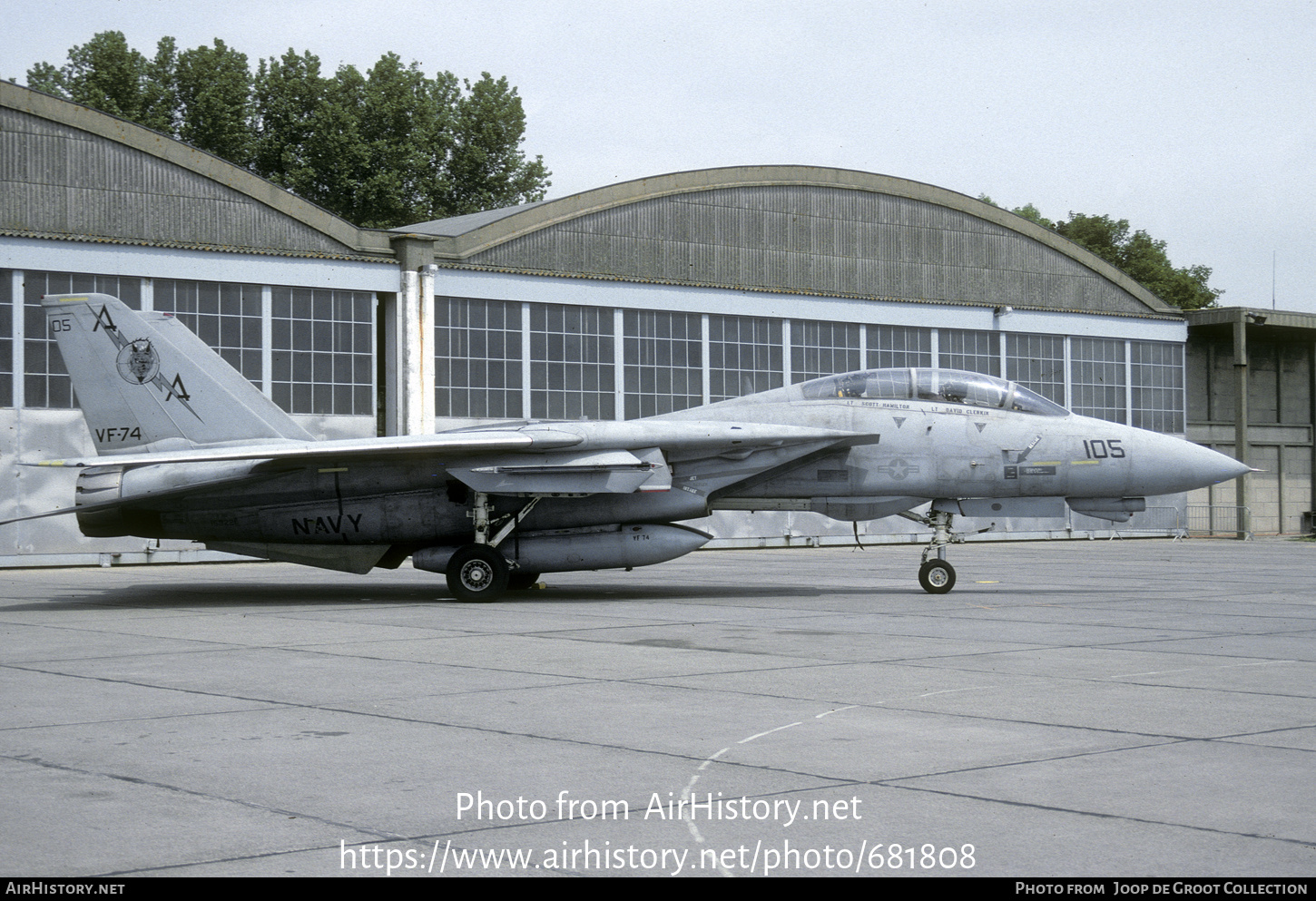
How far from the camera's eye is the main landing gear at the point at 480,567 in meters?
15.9

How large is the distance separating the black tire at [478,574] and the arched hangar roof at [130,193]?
1354cm

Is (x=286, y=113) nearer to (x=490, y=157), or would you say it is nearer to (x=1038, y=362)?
(x=490, y=157)

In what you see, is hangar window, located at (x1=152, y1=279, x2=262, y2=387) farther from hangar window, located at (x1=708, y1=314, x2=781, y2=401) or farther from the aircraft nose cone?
the aircraft nose cone

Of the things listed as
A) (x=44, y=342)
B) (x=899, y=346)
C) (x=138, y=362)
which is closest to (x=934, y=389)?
(x=138, y=362)

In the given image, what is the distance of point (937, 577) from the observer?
55.4 feet

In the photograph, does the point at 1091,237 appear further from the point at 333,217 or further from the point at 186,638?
the point at 186,638

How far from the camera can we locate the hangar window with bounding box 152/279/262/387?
25969 millimetres

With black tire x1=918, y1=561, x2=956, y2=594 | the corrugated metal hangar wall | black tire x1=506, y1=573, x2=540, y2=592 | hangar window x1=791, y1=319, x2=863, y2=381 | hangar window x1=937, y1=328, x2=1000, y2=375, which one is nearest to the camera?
black tire x1=918, y1=561, x2=956, y2=594

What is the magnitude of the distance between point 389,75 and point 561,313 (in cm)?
3434

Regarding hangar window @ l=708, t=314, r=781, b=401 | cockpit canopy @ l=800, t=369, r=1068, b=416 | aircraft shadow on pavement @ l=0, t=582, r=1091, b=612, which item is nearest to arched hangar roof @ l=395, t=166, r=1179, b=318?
hangar window @ l=708, t=314, r=781, b=401

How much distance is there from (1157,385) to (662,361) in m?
17.9

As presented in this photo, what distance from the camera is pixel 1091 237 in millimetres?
73188

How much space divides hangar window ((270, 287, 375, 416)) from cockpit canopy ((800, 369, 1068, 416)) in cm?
1375

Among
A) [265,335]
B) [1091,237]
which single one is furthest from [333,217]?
[1091,237]
